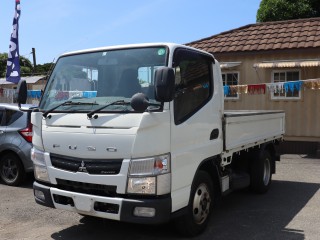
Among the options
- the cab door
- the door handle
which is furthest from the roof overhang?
the door handle

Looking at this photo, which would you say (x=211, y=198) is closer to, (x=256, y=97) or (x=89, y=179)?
(x=89, y=179)

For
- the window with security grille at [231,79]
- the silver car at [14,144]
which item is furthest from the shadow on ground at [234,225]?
the window with security grille at [231,79]

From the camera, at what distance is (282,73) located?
42.5 ft

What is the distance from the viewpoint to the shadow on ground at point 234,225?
511cm

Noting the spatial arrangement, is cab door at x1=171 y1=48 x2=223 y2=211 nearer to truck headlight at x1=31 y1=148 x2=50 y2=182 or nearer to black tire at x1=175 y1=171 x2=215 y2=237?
black tire at x1=175 y1=171 x2=215 y2=237

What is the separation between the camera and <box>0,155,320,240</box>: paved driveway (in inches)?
203

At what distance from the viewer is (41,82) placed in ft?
80.4

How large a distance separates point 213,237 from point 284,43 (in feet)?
30.3

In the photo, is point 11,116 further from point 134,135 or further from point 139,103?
point 139,103

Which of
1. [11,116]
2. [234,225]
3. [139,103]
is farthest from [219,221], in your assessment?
[11,116]

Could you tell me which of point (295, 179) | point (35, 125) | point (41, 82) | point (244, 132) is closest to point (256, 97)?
point (295, 179)

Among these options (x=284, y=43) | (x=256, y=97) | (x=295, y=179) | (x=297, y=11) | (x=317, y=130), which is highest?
(x=297, y=11)

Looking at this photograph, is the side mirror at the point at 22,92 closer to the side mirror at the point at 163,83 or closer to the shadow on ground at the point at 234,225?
the shadow on ground at the point at 234,225

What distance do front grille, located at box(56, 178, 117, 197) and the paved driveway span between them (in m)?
0.82
